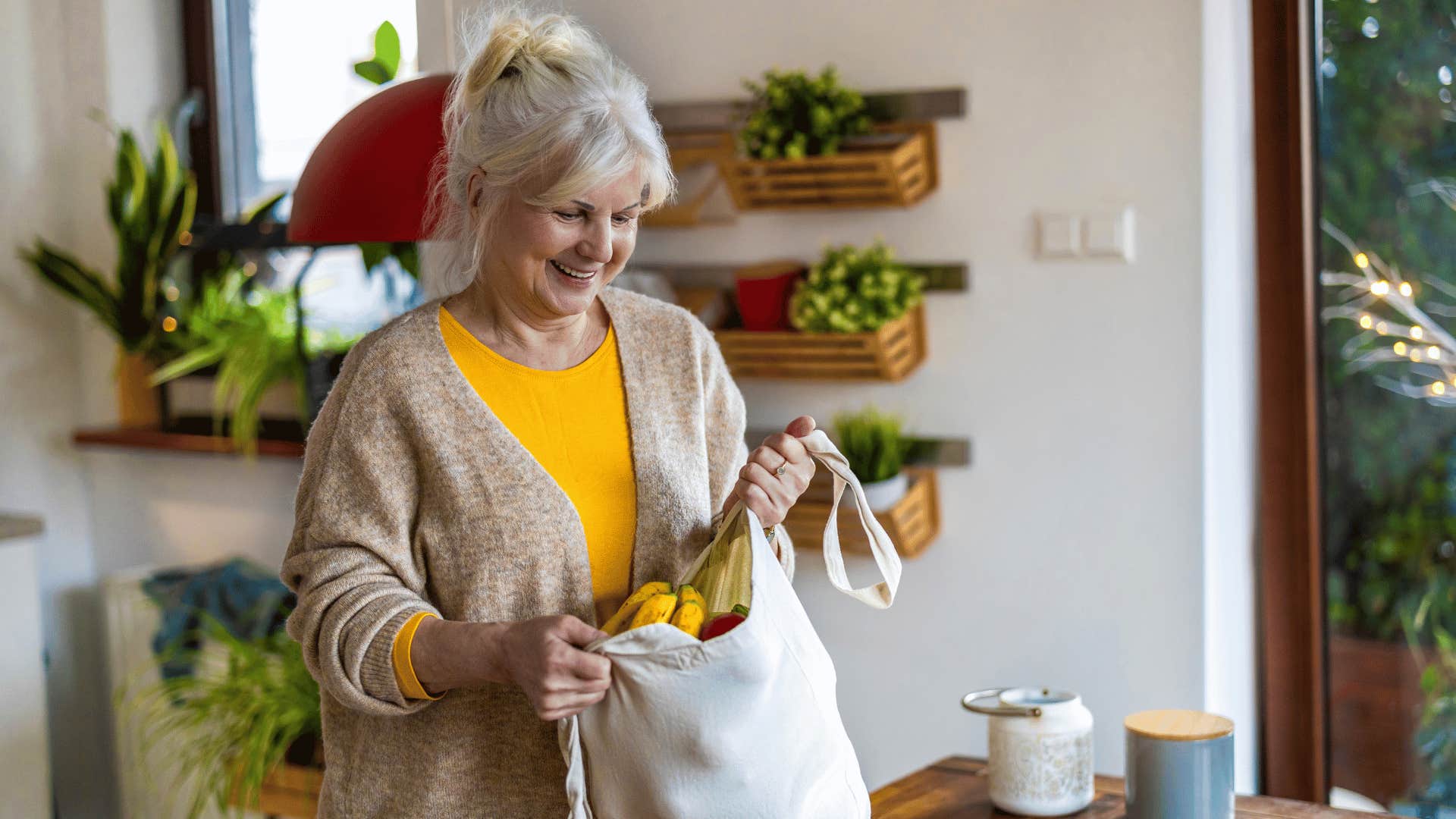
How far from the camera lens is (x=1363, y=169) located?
199 cm

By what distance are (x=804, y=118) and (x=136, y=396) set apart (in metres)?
1.88

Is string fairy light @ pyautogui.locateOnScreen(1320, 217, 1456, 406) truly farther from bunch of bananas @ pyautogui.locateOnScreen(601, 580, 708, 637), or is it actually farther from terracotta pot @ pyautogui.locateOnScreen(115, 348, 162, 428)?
terracotta pot @ pyautogui.locateOnScreen(115, 348, 162, 428)

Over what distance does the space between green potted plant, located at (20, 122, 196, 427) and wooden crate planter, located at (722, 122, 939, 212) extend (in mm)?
1398

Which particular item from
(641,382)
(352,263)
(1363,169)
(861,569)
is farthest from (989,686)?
(352,263)

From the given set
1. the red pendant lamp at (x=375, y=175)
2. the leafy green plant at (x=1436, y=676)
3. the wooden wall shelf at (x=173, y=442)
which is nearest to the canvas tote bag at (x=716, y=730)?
the red pendant lamp at (x=375, y=175)

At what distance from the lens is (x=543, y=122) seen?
1174 mm

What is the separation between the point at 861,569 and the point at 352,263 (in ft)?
4.73

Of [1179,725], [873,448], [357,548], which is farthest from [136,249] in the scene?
[1179,725]

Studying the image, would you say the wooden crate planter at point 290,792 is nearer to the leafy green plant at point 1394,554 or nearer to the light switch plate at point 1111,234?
the light switch plate at point 1111,234

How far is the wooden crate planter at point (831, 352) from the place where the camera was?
2.09 metres

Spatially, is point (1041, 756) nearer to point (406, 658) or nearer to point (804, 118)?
point (406, 658)

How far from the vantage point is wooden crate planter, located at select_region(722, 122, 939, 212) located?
205 centimetres

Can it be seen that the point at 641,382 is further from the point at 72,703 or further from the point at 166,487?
the point at 72,703

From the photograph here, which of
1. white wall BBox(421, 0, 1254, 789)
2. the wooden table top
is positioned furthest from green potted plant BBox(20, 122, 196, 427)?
the wooden table top
